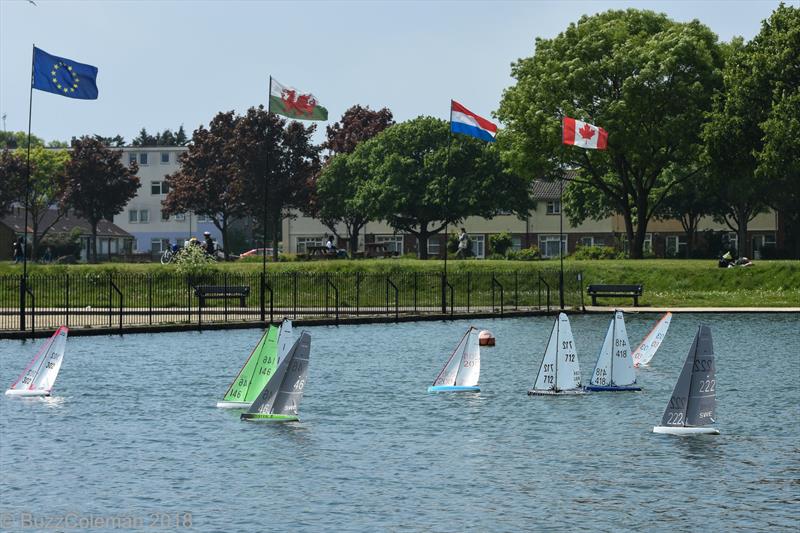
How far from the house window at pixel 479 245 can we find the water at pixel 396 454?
3626 inches

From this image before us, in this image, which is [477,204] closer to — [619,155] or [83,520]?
[619,155]

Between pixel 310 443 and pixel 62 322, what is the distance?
3032 centimetres

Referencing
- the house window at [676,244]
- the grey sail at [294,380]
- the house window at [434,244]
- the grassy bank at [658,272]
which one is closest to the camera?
the grey sail at [294,380]

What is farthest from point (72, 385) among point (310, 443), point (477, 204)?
point (477, 204)

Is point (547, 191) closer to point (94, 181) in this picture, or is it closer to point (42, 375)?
point (94, 181)

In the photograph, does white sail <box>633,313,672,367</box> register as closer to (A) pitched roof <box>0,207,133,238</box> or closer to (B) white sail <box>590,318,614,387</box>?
(B) white sail <box>590,318,614,387</box>

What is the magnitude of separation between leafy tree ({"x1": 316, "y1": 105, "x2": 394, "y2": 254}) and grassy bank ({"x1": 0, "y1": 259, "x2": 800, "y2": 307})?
38.2m

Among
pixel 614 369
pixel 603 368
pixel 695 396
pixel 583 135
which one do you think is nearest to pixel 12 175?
pixel 583 135

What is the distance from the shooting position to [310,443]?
87.8ft

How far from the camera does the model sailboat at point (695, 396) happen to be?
24.3 meters

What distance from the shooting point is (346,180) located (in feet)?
407

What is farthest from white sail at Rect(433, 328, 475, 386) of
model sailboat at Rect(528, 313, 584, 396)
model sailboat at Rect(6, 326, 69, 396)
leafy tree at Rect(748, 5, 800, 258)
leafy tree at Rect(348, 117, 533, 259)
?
leafy tree at Rect(348, 117, 533, 259)

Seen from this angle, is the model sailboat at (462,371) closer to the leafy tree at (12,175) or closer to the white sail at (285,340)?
the white sail at (285,340)

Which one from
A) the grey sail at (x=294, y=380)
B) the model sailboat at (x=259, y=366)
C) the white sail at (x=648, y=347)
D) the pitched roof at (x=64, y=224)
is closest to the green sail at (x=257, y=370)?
the model sailboat at (x=259, y=366)
